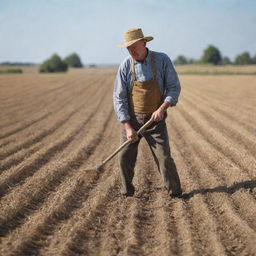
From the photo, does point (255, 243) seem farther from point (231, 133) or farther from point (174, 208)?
point (231, 133)

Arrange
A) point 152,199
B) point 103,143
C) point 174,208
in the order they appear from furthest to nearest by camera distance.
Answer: point 103,143
point 152,199
point 174,208

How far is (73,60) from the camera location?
154 m

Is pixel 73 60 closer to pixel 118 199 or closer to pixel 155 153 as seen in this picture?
pixel 118 199

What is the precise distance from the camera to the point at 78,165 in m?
7.05

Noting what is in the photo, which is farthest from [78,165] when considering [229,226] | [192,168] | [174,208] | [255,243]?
[255,243]

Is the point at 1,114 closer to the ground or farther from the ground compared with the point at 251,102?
farther from the ground

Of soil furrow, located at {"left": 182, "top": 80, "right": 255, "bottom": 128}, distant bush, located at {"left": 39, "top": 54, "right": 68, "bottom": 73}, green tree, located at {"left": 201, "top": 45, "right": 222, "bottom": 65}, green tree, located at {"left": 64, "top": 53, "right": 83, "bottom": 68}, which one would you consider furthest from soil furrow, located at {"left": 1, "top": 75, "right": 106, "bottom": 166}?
green tree, located at {"left": 64, "top": 53, "right": 83, "bottom": 68}

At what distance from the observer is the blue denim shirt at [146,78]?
4.89 m

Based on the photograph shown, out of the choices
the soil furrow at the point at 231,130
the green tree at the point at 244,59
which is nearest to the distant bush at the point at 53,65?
the green tree at the point at 244,59

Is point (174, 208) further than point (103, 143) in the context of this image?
No

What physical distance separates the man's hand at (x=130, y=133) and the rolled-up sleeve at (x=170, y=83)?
0.52 metres

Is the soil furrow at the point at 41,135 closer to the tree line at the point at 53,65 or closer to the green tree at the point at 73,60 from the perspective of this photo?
the tree line at the point at 53,65

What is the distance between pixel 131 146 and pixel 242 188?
1599 millimetres

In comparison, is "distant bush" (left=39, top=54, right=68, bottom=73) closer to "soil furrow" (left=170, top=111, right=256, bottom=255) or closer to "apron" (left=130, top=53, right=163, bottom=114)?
"soil furrow" (left=170, top=111, right=256, bottom=255)
